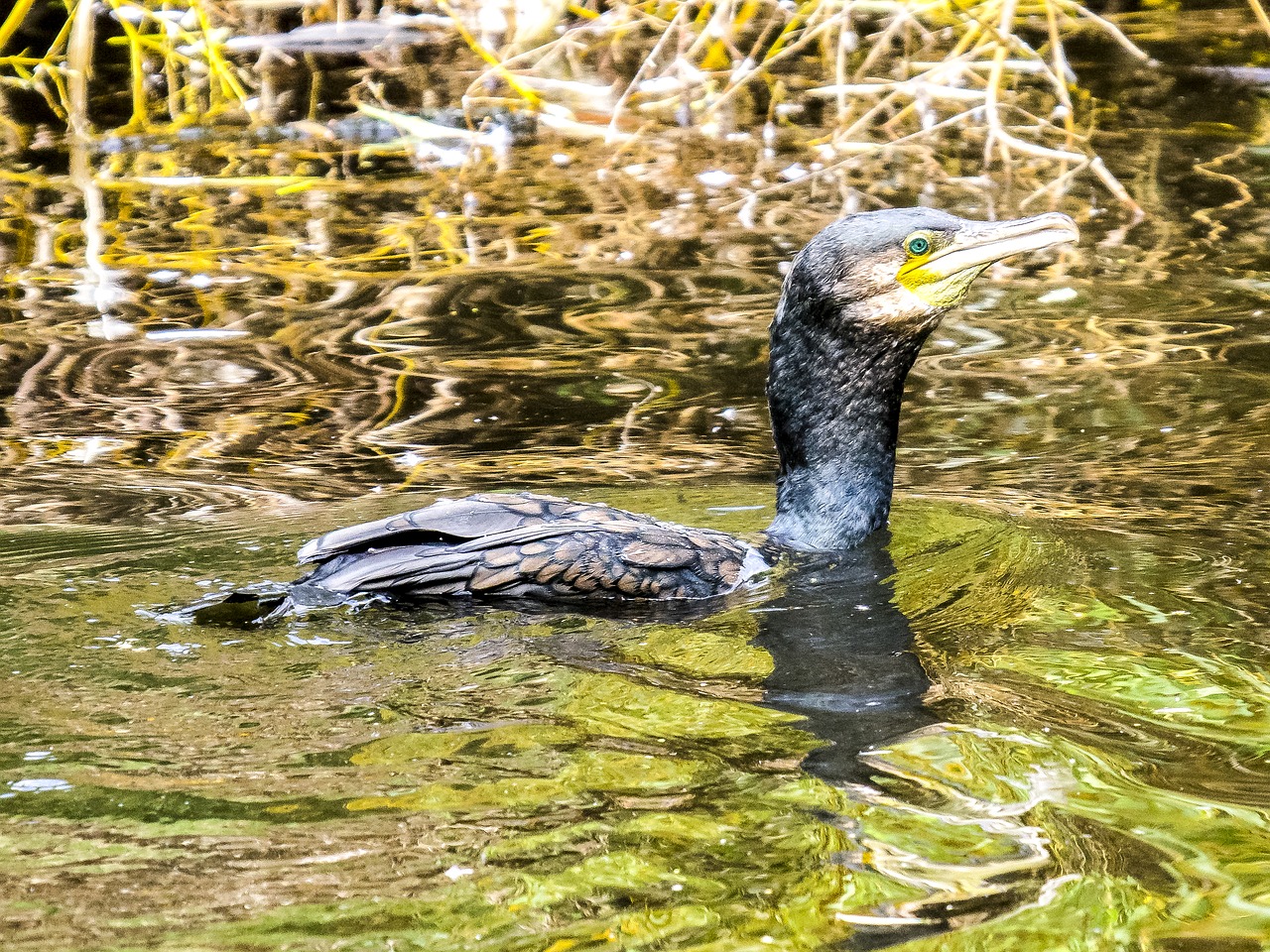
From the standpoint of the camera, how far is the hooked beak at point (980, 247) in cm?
461

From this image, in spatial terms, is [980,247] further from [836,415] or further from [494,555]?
[494,555]

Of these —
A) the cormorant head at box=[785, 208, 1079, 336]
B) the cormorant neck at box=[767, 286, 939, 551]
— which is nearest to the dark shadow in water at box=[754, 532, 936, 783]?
the cormorant neck at box=[767, 286, 939, 551]

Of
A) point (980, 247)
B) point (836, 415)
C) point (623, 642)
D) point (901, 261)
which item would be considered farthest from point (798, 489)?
point (623, 642)

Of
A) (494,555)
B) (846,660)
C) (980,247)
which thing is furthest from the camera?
(980,247)

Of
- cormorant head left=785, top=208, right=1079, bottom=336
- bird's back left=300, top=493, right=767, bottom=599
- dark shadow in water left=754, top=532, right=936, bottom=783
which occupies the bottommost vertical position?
dark shadow in water left=754, top=532, right=936, bottom=783

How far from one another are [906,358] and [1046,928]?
2478 mm

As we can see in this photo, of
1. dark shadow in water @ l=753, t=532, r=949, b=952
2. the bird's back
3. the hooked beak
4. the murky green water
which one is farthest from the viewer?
the hooked beak

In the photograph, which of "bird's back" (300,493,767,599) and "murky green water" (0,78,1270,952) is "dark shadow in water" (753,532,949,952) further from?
"bird's back" (300,493,767,599)

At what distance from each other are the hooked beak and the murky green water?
2.90 ft

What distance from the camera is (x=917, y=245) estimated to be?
15.4 ft

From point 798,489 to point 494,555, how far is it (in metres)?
1.14

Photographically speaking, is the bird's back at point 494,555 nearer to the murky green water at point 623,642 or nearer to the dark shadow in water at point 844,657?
the murky green water at point 623,642

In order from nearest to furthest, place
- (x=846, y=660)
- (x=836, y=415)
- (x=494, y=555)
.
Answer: (x=846, y=660)
(x=494, y=555)
(x=836, y=415)

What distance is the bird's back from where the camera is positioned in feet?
14.2
